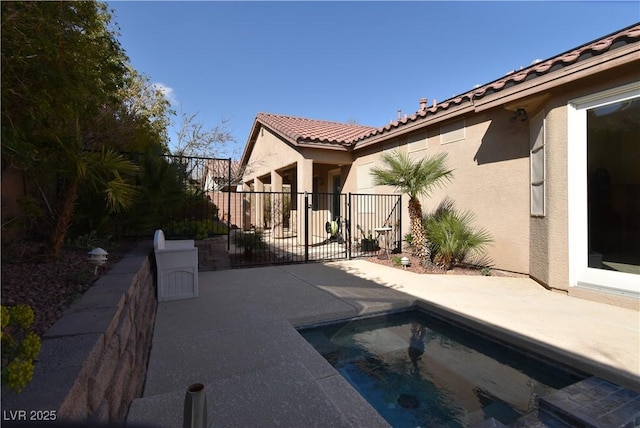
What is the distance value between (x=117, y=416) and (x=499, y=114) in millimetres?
8485

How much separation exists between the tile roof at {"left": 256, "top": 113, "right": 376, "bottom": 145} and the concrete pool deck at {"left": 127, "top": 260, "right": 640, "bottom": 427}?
5.98m

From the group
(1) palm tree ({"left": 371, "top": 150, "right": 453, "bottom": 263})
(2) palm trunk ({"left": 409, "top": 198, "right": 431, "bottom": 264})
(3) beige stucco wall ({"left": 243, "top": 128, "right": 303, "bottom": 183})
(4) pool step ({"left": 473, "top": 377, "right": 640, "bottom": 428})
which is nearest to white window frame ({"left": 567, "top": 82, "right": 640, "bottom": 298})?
(1) palm tree ({"left": 371, "top": 150, "right": 453, "bottom": 263})

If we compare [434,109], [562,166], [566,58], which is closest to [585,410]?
[562,166]

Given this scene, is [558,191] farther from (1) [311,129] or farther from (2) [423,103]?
(1) [311,129]

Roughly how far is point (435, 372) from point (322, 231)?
998 cm

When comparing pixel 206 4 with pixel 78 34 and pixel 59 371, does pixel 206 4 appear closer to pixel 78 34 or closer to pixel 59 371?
pixel 78 34

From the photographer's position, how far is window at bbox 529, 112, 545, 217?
590cm

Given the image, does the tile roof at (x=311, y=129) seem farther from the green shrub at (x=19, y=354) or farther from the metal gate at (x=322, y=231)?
the green shrub at (x=19, y=354)

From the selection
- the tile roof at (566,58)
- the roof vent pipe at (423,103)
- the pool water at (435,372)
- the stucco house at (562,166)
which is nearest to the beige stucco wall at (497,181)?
the stucco house at (562,166)

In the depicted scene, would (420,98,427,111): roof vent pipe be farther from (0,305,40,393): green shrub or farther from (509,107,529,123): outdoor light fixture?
(0,305,40,393): green shrub

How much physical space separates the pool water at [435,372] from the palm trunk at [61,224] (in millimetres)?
3473

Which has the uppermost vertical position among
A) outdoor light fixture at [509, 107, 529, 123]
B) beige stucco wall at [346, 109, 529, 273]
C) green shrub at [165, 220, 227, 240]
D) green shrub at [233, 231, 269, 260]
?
outdoor light fixture at [509, 107, 529, 123]

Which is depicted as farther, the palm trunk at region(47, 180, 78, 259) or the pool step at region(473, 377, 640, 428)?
the palm trunk at region(47, 180, 78, 259)

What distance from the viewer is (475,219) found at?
768 centimetres
